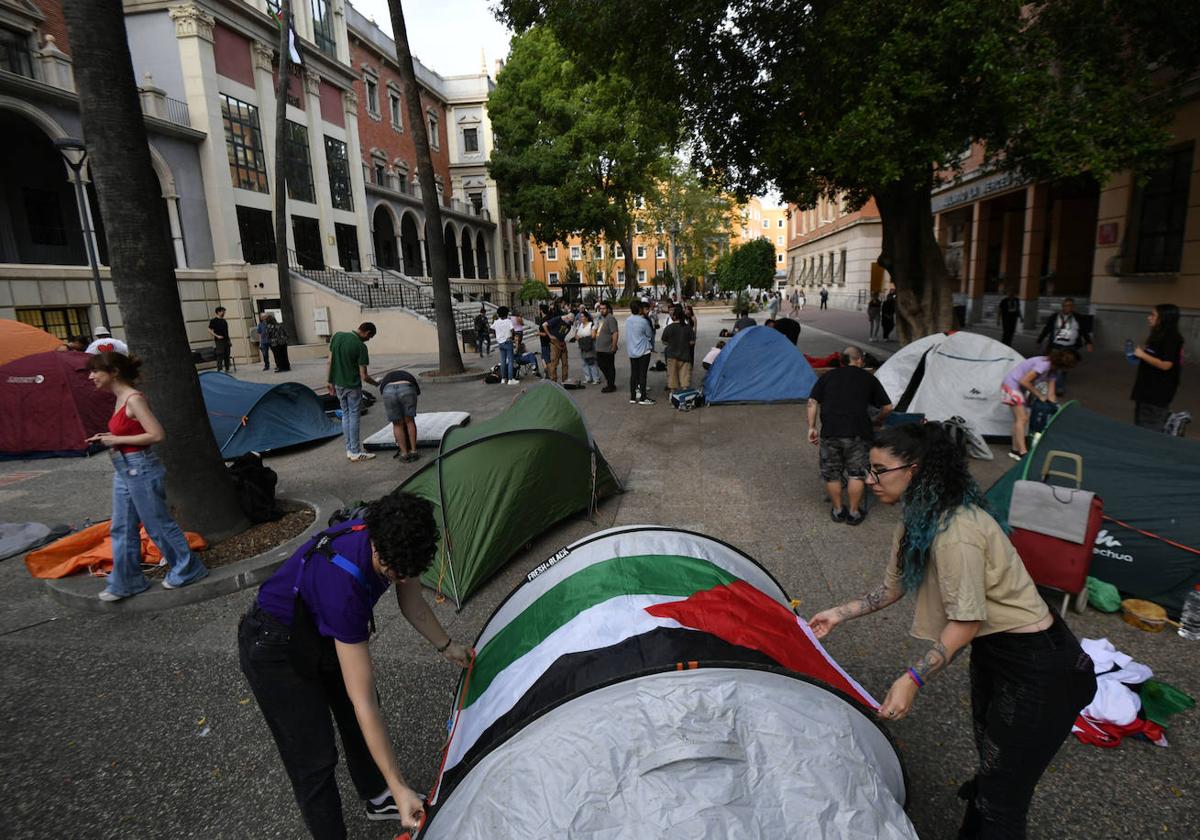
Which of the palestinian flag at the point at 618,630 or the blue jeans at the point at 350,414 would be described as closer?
the palestinian flag at the point at 618,630

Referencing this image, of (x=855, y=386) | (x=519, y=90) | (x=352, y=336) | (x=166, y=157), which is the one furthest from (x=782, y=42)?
(x=519, y=90)

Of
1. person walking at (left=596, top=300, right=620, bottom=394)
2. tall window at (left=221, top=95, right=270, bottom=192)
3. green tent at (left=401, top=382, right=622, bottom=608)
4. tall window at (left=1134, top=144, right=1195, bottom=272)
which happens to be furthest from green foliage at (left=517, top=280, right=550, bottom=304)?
green tent at (left=401, top=382, right=622, bottom=608)

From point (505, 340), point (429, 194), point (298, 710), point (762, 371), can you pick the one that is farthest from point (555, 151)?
point (298, 710)

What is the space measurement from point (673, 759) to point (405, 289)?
28603 millimetres

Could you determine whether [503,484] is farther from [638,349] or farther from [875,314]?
[875,314]

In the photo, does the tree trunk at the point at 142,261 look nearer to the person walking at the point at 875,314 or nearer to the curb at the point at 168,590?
the curb at the point at 168,590

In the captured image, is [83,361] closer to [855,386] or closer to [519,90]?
[855,386]

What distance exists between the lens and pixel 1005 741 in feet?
7.28

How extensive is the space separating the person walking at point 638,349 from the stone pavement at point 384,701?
17.5 ft

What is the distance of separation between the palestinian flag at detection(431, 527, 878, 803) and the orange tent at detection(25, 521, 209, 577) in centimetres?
389

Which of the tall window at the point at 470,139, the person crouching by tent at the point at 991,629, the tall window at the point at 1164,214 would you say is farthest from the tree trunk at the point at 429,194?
the tall window at the point at 470,139

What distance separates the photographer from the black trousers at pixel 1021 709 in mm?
2160

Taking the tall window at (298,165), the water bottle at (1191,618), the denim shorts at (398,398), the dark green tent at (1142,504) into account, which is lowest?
the water bottle at (1191,618)

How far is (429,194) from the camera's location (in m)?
14.7
